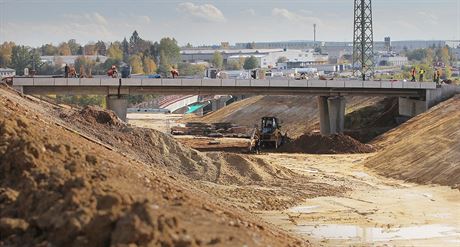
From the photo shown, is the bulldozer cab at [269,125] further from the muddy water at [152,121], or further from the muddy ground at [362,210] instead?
the muddy water at [152,121]

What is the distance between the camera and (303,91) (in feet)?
228

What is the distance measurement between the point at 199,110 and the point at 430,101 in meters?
70.6

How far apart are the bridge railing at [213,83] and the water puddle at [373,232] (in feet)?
117

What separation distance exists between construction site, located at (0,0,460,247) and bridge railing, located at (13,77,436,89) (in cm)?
9

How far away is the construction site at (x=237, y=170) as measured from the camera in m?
16.3

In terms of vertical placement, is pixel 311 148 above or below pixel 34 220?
below

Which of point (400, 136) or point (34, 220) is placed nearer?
point (34, 220)

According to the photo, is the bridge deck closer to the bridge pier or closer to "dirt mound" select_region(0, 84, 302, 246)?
the bridge pier

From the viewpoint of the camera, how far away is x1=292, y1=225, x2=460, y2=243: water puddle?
2889 cm

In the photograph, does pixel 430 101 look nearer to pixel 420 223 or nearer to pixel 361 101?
pixel 361 101

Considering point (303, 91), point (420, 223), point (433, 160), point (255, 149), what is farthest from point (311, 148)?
point (420, 223)

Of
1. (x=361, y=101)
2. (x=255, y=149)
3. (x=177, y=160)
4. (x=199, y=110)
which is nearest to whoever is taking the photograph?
(x=177, y=160)

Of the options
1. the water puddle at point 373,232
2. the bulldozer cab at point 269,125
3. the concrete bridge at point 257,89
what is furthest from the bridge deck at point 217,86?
the water puddle at point 373,232

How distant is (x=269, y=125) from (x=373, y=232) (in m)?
30.5
